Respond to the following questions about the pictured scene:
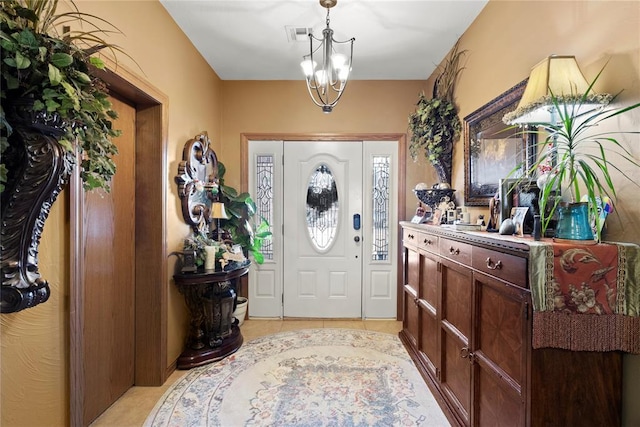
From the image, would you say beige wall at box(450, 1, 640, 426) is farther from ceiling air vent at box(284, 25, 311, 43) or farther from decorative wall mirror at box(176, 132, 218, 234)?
decorative wall mirror at box(176, 132, 218, 234)

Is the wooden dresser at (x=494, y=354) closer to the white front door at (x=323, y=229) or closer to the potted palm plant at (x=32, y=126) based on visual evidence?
the white front door at (x=323, y=229)

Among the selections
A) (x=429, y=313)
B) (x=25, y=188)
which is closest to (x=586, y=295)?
(x=429, y=313)

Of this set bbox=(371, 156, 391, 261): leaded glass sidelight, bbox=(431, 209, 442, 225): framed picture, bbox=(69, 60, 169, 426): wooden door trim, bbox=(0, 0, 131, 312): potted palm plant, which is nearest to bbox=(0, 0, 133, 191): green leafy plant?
bbox=(0, 0, 131, 312): potted palm plant

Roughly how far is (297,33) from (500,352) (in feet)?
9.10

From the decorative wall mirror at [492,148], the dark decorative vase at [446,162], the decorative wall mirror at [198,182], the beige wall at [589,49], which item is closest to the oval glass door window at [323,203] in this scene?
the decorative wall mirror at [198,182]

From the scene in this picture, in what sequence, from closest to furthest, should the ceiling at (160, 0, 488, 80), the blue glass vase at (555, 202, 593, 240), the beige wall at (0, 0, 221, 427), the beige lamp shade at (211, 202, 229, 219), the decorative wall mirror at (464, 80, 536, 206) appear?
the blue glass vase at (555, 202, 593, 240)
the beige wall at (0, 0, 221, 427)
the decorative wall mirror at (464, 80, 536, 206)
the ceiling at (160, 0, 488, 80)
the beige lamp shade at (211, 202, 229, 219)

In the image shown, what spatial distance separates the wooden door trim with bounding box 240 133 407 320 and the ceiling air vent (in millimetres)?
1082

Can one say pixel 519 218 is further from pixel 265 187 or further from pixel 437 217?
pixel 265 187

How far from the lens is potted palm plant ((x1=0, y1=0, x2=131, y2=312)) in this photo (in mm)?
948

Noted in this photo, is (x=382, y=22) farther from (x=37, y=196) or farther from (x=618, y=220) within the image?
(x=37, y=196)

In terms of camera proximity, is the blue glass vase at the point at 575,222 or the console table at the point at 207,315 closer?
the blue glass vase at the point at 575,222

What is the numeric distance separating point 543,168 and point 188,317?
2.95 m

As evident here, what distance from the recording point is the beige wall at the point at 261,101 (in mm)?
1284

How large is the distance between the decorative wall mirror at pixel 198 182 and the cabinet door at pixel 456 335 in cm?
214
